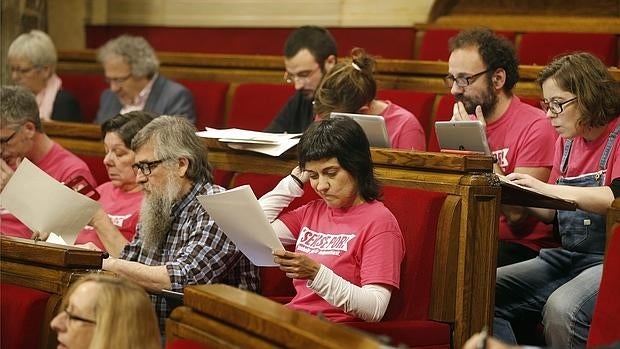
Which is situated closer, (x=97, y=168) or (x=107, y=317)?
(x=107, y=317)

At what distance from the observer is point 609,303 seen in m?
1.72

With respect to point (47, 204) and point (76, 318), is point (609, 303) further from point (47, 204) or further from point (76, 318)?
point (47, 204)

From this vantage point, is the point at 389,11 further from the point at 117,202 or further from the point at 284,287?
the point at 284,287

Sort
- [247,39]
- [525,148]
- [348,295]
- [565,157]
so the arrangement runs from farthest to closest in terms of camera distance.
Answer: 1. [247,39]
2. [525,148]
3. [565,157]
4. [348,295]

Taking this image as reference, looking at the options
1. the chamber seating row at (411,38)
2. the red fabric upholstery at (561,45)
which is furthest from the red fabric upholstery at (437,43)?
the red fabric upholstery at (561,45)

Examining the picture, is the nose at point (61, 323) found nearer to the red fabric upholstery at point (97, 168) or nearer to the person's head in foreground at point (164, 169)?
the person's head in foreground at point (164, 169)

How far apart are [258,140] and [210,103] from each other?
1.11m

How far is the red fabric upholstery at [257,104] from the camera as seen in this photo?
3.48 m

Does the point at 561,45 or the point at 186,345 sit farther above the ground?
the point at 561,45

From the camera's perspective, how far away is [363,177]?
2.14m

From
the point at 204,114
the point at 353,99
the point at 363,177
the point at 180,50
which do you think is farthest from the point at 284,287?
the point at 180,50

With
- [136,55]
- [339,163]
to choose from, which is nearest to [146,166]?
[339,163]

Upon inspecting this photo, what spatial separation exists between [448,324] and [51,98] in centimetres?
209

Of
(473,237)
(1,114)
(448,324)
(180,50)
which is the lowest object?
(448,324)
